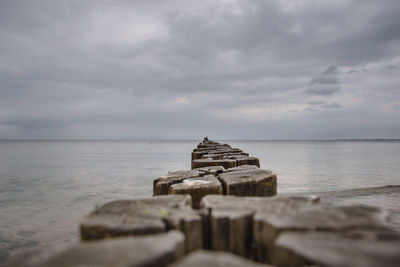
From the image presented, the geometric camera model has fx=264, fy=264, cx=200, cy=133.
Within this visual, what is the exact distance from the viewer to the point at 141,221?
1.18m

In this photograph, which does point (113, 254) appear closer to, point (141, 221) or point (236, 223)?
Answer: point (141, 221)

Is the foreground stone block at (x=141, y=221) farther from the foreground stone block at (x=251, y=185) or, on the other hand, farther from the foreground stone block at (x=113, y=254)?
the foreground stone block at (x=251, y=185)

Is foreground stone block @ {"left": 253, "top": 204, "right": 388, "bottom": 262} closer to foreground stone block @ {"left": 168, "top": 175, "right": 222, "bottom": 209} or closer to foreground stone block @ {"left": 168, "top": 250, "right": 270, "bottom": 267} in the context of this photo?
foreground stone block @ {"left": 168, "top": 250, "right": 270, "bottom": 267}

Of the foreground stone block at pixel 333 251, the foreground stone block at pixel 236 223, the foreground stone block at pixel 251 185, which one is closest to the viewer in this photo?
the foreground stone block at pixel 333 251

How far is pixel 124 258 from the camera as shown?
2.79ft

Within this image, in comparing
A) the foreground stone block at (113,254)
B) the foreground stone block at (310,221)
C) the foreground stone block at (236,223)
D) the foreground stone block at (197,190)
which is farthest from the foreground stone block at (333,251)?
the foreground stone block at (197,190)

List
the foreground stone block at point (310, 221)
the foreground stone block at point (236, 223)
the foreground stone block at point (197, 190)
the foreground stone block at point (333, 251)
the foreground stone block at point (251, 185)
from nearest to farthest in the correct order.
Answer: the foreground stone block at point (333, 251), the foreground stone block at point (310, 221), the foreground stone block at point (236, 223), the foreground stone block at point (197, 190), the foreground stone block at point (251, 185)

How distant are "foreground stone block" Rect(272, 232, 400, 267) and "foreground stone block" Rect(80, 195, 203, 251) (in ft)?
1.30

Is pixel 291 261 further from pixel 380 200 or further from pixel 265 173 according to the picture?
pixel 380 200

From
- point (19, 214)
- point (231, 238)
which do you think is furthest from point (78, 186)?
point (231, 238)

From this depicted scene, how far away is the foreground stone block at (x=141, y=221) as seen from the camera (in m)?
A: 1.12

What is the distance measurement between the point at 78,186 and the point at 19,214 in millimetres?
3938

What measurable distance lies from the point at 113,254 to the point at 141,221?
0.30 meters

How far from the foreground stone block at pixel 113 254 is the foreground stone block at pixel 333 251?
1.30 ft
